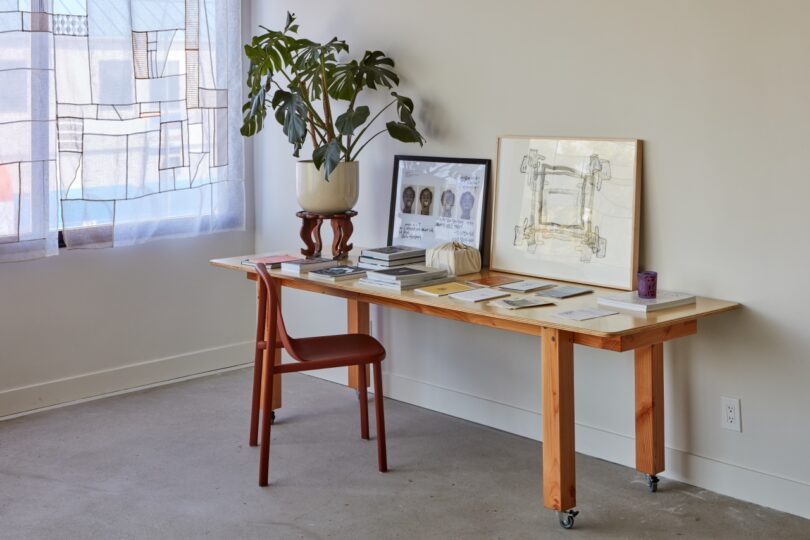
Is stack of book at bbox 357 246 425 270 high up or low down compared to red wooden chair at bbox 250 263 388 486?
up

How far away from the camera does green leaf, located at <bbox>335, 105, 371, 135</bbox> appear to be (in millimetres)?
3731

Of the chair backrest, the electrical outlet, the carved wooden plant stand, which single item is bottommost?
the electrical outlet

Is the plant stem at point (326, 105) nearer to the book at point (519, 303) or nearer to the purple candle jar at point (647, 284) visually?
the book at point (519, 303)

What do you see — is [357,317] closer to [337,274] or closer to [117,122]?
[337,274]

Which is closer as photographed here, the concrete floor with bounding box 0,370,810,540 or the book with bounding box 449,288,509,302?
the concrete floor with bounding box 0,370,810,540

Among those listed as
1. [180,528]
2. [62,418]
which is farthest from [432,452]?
[62,418]

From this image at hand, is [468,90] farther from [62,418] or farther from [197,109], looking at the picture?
[62,418]

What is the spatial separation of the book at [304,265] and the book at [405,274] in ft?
1.04

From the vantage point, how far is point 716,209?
2.99 m

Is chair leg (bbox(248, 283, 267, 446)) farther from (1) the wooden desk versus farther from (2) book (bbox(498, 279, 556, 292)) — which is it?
(2) book (bbox(498, 279, 556, 292))

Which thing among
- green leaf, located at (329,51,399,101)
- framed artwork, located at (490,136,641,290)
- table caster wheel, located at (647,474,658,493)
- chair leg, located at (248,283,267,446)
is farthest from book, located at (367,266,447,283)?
table caster wheel, located at (647,474,658,493)

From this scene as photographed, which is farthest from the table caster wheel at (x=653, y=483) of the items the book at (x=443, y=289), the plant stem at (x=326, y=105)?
the plant stem at (x=326, y=105)

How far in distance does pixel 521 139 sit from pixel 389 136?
0.78 meters

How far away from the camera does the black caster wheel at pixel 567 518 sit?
2.85 metres
